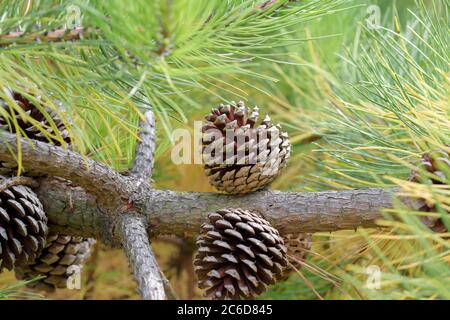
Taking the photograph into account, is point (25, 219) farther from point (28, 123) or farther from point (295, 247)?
point (295, 247)

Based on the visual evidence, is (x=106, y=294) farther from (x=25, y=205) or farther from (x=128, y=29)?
(x=128, y=29)

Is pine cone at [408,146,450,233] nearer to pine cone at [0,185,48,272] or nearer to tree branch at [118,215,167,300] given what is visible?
tree branch at [118,215,167,300]

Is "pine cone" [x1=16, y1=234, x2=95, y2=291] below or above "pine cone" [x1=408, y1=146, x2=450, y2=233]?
above

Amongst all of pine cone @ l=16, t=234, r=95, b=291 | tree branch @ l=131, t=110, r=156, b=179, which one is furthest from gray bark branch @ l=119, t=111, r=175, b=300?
pine cone @ l=16, t=234, r=95, b=291

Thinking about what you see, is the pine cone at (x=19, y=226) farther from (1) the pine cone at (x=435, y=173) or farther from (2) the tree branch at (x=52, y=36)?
(1) the pine cone at (x=435, y=173)

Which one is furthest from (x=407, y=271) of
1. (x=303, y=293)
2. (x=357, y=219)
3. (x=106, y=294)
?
(x=106, y=294)

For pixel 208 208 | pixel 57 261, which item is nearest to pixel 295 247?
pixel 208 208
